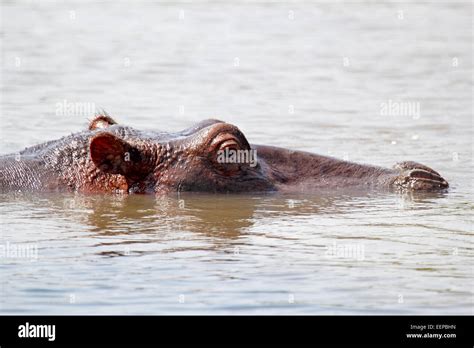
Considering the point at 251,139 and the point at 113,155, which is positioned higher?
the point at 251,139

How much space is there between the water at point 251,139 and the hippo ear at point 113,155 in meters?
0.30

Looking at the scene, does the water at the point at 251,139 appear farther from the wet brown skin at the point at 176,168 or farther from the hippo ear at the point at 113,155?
the hippo ear at the point at 113,155

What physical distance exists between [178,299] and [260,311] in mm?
541

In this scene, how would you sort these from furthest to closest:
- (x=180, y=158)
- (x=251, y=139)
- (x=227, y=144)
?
Answer: (x=251, y=139) < (x=180, y=158) < (x=227, y=144)

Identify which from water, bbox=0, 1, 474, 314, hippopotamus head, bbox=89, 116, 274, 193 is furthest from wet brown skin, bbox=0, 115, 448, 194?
water, bbox=0, 1, 474, 314

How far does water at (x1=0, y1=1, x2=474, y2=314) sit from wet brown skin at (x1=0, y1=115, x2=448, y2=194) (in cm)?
14

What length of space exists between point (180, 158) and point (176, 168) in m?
0.12

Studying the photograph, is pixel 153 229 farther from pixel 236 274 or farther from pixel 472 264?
pixel 472 264

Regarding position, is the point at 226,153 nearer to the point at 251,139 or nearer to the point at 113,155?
the point at 113,155

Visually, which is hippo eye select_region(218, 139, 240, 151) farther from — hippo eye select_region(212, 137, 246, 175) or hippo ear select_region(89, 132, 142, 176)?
hippo ear select_region(89, 132, 142, 176)

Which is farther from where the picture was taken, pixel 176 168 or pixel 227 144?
pixel 176 168

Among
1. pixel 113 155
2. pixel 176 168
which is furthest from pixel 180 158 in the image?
pixel 113 155

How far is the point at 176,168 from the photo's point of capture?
9.83 m
